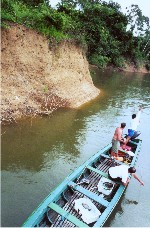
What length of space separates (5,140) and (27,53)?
246 inches

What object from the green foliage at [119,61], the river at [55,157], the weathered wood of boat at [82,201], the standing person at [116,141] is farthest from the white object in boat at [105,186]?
the green foliage at [119,61]

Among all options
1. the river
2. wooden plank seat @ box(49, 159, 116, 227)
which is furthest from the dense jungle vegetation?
wooden plank seat @ box(49, 159, 116, 227)

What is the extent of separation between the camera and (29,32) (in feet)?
52.5

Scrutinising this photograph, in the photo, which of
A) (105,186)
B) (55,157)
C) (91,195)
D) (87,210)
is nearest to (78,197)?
(91,195)

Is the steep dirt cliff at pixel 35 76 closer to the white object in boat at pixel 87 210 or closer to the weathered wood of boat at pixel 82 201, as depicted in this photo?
the weathered wood of boat at pixel 82 201

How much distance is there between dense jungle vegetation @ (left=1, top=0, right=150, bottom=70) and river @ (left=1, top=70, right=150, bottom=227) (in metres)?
5.47

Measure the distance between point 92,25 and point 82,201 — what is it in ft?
92.5

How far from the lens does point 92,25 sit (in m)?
32.8

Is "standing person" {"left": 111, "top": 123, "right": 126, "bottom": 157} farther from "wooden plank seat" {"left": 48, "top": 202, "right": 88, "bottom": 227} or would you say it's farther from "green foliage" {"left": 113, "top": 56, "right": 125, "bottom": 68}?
"green foliage" {"left": 113, "top": 56, "right": 125, "bottom": 68}

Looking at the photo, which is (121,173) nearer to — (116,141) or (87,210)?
(87,210)

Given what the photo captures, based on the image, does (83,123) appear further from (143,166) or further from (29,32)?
(29,32)

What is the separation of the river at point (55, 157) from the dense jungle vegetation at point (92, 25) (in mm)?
5470

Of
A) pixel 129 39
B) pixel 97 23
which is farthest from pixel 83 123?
pixel 129 39

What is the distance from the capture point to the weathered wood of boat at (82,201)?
23.0 ft
